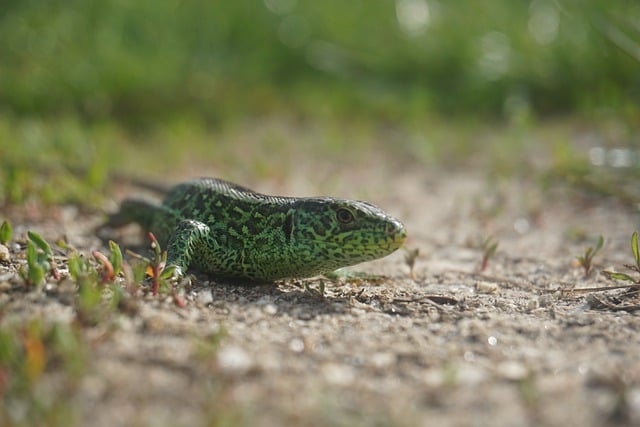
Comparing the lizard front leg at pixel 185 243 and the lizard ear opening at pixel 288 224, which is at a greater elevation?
the lizard ear opening at pixel 288 224

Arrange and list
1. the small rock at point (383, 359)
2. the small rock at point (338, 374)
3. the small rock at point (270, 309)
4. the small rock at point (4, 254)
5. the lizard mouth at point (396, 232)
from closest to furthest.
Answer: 1. the small rock at point (338, 374)
2. the small rock at point (383, 359)
3. the small rock at point (270, 309)
4. the lizard mouth at point (396, 232)
5. the small rock at point (4, 254)

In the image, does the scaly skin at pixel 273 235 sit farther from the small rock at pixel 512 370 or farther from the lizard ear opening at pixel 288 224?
the small rock at pixel 512 370

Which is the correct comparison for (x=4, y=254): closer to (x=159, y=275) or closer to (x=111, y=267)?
(x=111, y=267)

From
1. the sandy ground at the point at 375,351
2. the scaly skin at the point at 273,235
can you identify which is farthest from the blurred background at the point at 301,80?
the sandy ground at the point at 375,351

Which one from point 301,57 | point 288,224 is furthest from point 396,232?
point 301,57

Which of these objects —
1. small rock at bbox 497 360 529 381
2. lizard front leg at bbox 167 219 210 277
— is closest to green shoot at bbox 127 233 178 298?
lizard front leg at bbox 167 219 210 277

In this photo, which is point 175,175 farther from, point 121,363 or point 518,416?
point 518,416

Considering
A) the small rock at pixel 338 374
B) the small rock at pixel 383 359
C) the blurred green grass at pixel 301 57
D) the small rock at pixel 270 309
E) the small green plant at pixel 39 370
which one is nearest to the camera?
the small green plant at pixel 39 370
